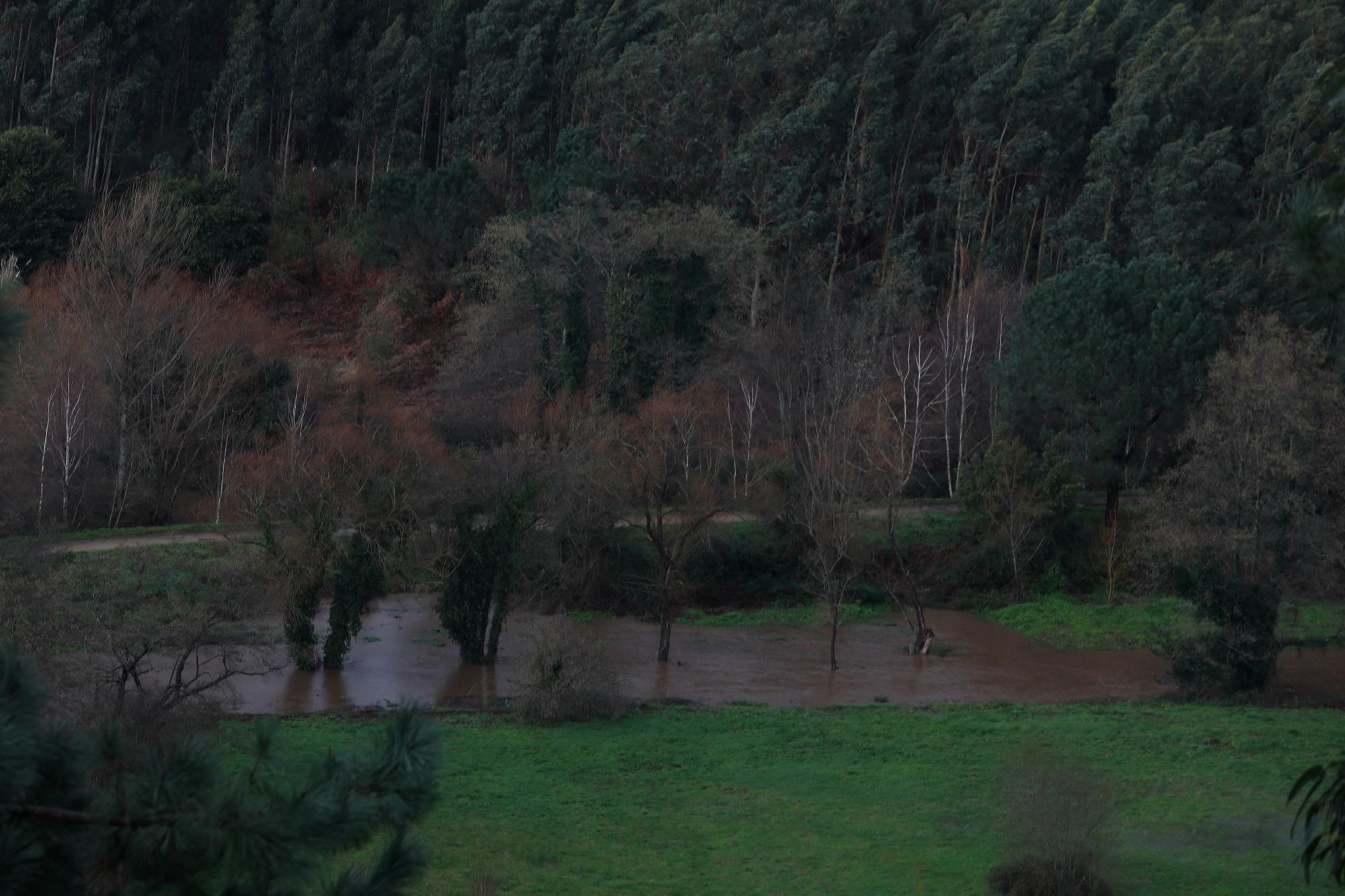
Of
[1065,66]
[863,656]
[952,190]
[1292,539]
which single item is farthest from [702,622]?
[1065,66]

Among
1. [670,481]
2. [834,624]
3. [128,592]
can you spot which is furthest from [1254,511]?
[128,592]

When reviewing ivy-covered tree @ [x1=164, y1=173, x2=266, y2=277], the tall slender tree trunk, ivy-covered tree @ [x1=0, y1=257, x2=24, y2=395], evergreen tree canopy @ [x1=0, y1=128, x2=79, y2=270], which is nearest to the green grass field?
the tall slender tree trunk

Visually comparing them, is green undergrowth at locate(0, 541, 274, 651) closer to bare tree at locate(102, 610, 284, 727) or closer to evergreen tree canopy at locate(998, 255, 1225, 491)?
bare tree at locate(102, 610, 284, 727)

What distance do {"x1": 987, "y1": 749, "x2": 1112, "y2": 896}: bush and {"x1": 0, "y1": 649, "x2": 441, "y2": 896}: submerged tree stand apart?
10.3m

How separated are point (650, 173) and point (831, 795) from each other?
141 ft

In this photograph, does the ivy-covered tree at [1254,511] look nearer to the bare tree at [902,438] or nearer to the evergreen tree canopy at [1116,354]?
the evergreen tree canopy at [1116,354]

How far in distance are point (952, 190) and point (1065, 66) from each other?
665 centimetres

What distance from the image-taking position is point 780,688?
2841 cm

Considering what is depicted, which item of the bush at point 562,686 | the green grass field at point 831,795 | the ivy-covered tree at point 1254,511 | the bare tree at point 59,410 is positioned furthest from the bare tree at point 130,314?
the ivy-covered tree at point 1254,511

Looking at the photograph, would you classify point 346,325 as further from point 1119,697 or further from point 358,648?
point 1119,697

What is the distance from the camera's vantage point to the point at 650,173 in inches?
2308

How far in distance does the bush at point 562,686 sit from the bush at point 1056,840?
379 inches

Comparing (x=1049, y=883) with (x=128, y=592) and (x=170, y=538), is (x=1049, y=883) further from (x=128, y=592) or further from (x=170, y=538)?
(x=170, y=538)

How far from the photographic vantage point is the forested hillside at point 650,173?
155 ft
